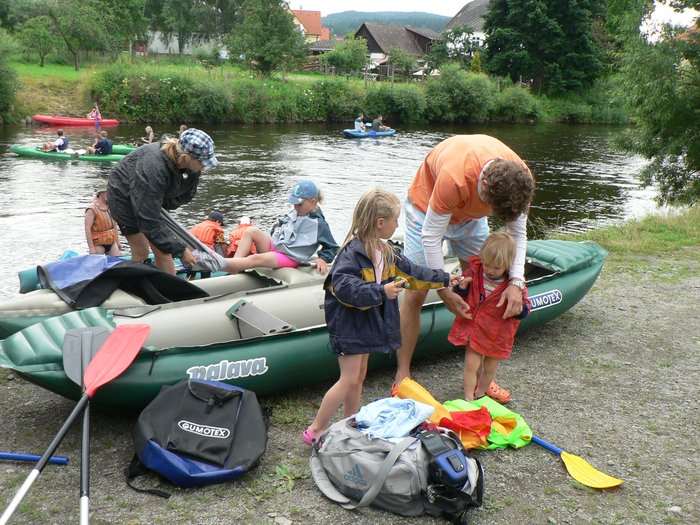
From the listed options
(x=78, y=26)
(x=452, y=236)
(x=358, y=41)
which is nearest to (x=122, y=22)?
(x=78, y=26)

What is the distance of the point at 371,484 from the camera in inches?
108

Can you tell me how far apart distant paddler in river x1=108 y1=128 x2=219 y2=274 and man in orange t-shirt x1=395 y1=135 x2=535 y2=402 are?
4.69 feet

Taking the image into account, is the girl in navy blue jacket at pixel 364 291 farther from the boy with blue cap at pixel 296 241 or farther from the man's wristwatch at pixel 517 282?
the boy with blue cap at pixel 296 241

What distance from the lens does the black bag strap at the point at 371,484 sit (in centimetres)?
269

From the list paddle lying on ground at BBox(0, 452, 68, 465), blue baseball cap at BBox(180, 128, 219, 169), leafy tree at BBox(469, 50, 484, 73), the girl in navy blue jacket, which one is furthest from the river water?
leafy tree at BBox(469, 50, 484, 73)

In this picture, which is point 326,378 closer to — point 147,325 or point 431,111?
point 147,325

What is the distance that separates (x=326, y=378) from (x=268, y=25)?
3496cm

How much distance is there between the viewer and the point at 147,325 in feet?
11.3

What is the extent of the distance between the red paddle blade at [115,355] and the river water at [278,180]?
470 cm

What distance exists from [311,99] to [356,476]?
2732 cm

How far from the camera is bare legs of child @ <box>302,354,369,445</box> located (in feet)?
10.1

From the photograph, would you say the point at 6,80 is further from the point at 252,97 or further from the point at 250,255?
the point at 250,255

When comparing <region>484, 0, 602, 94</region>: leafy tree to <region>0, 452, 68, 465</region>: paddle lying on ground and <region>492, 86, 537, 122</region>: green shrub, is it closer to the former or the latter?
<region>492, 86, 537, 122</region>: green shrub

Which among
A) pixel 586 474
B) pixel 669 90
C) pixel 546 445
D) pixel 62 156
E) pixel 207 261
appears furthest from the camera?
pixel 62 156
